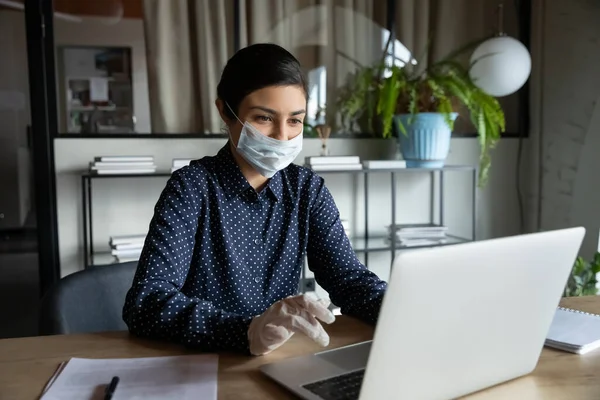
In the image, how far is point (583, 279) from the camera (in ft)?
7.73

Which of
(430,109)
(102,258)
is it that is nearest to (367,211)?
(430,109)

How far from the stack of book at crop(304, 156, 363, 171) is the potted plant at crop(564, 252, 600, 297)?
39.3 inches

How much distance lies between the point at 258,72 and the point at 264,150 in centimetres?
18

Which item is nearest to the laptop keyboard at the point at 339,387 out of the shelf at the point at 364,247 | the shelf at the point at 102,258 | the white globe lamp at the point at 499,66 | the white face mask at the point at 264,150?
the white face mask at the point at 264,150

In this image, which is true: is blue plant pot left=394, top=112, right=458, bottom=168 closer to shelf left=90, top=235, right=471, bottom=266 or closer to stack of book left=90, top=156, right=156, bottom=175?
shelf left=90, top=235, right=471, bottom=266

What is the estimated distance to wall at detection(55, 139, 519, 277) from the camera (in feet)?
8.45

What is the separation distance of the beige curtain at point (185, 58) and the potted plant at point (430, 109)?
2.24ft

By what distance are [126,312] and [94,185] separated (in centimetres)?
166

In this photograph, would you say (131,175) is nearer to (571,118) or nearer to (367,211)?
(367,211)

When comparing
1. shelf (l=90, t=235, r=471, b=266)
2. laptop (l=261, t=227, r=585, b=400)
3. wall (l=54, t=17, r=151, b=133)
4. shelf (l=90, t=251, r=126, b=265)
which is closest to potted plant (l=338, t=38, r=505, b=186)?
shelf (l=90, t=235, r=471, b=266)

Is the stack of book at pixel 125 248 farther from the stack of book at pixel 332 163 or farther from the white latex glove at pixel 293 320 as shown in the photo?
the white latex glove at pixel 293 320

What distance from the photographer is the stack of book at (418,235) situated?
2726 millimetres

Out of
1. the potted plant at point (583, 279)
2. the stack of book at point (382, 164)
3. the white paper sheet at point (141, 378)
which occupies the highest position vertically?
the stack of book at point (382, 164)

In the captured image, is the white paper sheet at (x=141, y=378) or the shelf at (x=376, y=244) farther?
the shelf at (x=376, y=244)
